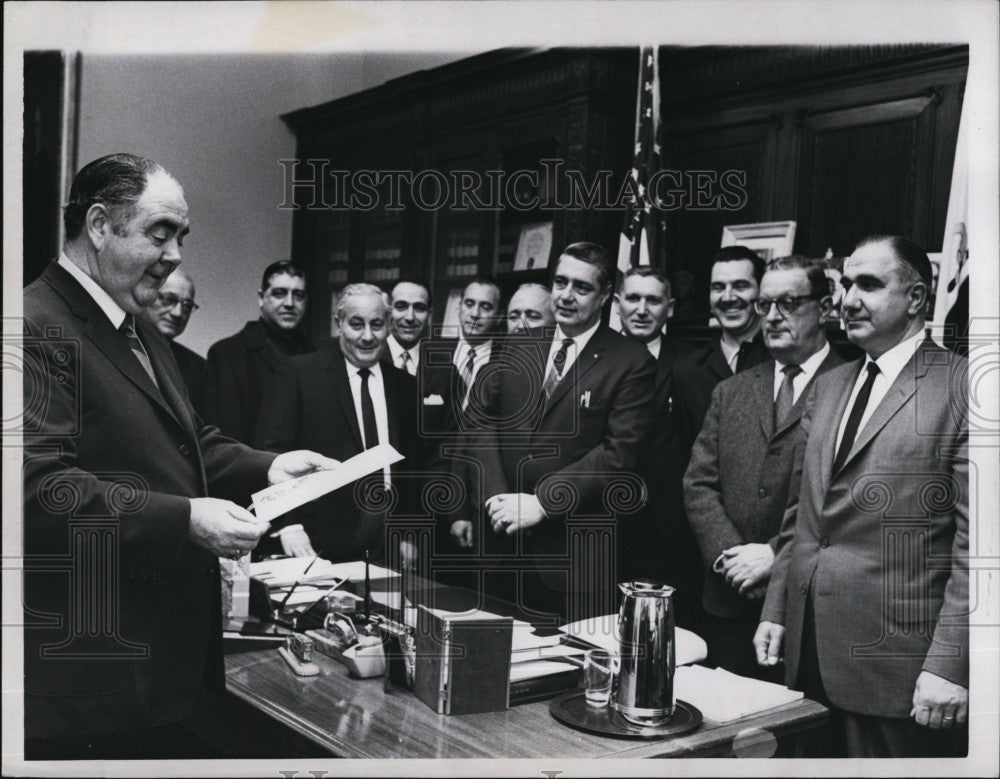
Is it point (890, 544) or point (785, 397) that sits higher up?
point (785, 397)

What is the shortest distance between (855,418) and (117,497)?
189 cm

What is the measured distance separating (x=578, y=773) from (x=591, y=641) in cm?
32

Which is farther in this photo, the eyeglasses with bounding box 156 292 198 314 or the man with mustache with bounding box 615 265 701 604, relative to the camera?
the man with mustache with bounding box 615 265 701 604

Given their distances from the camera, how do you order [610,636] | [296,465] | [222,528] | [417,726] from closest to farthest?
[417,726]
[222,528]
[610,636]
[296,465]

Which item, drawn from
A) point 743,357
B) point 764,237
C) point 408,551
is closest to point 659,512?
point 743,357

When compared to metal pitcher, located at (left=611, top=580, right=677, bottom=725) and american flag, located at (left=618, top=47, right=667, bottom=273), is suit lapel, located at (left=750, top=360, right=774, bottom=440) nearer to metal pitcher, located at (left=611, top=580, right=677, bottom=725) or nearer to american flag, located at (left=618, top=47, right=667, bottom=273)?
american flag, located at (left=618, top=47, right=667, bottom=273)

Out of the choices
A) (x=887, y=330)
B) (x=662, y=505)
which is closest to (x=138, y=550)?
(x=662, y=505)

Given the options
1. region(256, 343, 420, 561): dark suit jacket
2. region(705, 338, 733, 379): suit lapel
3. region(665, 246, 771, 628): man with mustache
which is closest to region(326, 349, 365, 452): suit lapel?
region(256, 343, 420, 561): dark suit jacket

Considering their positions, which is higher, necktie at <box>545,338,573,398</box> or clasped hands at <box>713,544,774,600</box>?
necktie at <box>545,338,573,398</box>

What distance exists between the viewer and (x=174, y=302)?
98.8 inches

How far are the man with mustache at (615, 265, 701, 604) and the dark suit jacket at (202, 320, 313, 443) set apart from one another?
95cm

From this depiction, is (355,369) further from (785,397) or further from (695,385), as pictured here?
(785,397)

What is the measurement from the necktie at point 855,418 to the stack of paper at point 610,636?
1.93 feet

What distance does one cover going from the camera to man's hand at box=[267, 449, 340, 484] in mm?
2533
